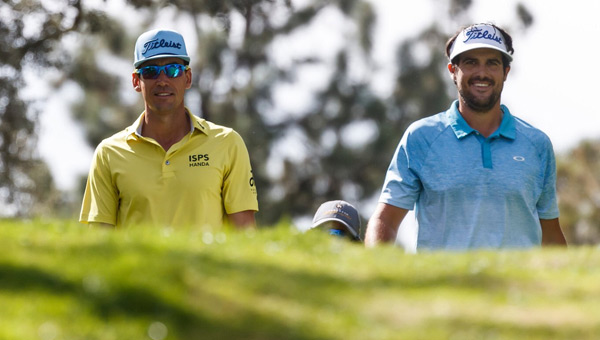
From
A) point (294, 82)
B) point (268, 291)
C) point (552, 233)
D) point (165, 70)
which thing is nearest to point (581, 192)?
point (294, 82)

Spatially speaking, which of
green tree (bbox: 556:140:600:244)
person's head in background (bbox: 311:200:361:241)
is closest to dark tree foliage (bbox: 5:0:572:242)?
green tree (bbox: 556:140:600:244)

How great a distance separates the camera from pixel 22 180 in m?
26.9

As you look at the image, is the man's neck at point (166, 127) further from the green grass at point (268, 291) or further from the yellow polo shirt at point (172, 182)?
the green grass at point (268, 291)

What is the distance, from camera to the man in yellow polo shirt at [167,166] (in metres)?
7.41

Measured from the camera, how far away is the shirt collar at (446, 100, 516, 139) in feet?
25.1

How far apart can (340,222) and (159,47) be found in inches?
75.7

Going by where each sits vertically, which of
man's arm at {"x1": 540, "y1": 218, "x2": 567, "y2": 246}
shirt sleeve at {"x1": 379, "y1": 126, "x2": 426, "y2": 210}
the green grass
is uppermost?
shirt sleeve at {"x1": 379, "y1": 126, "x2": 426, "y2": 210}

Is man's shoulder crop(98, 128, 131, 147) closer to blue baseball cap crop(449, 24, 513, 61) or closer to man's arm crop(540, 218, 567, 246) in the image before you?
blue baseball cap crop(449, 24, 513, 61)

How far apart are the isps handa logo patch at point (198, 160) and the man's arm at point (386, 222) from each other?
1217 mm

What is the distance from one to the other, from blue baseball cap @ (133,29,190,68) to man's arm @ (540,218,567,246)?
282cm

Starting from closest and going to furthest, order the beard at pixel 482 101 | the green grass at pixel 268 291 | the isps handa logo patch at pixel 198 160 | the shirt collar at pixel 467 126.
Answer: the green grass at pixel 268 291 → the isps handa logo patch at pixel 198 160 → the shirt collar at pixel 467 126 → the beard at pixel 482 101

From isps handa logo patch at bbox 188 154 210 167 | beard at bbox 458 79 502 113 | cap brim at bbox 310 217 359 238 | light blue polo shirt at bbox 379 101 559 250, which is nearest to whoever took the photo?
light blue polo shirt at bbox 379 101 559 250

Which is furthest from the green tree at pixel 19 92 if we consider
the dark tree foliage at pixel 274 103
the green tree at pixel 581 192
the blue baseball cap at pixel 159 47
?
the green tree at pixel 581 192

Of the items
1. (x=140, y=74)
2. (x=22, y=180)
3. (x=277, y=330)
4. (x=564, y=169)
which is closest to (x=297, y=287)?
(x=277, y=330)
